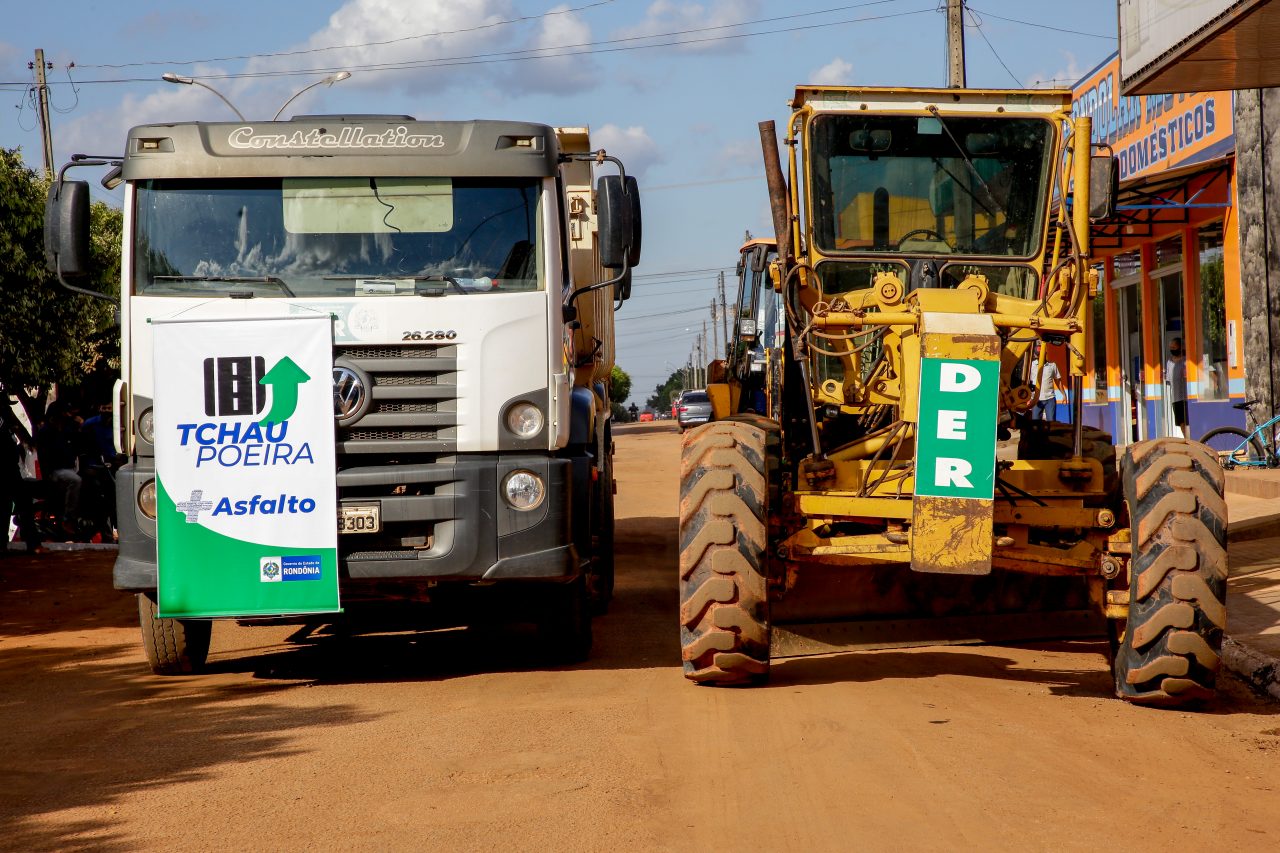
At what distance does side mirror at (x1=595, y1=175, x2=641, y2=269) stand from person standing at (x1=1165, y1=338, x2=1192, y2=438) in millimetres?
14881

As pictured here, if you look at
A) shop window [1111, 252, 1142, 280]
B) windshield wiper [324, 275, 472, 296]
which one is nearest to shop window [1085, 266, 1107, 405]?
shop window [1111, 252, 1142, 280]

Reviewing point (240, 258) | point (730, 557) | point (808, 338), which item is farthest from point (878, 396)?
point (240, 258)

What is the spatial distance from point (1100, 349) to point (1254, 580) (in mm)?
18060

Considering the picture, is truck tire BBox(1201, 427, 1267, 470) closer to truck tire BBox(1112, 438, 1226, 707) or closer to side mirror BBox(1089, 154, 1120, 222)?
side mirror BBox(1089, 154, 1120, 222)

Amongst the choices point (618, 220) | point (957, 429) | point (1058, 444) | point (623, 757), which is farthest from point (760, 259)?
point (623, 757)

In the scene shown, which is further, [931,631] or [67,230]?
[931,631]

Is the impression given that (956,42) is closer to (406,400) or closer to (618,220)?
(618,220)

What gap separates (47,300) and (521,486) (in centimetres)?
1363

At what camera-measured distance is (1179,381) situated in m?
21.2

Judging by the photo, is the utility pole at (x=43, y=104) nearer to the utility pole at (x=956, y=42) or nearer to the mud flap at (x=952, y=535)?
the utility pole at (x=956, y=42)

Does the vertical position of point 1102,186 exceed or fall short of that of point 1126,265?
it falls short

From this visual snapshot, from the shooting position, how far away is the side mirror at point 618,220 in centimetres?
823

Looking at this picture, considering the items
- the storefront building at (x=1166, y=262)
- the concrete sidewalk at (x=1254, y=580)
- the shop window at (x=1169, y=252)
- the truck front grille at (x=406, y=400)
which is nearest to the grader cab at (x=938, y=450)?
the concrete sidewalk at (x=1254, y=580)

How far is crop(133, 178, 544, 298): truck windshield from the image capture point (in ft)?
26.3
